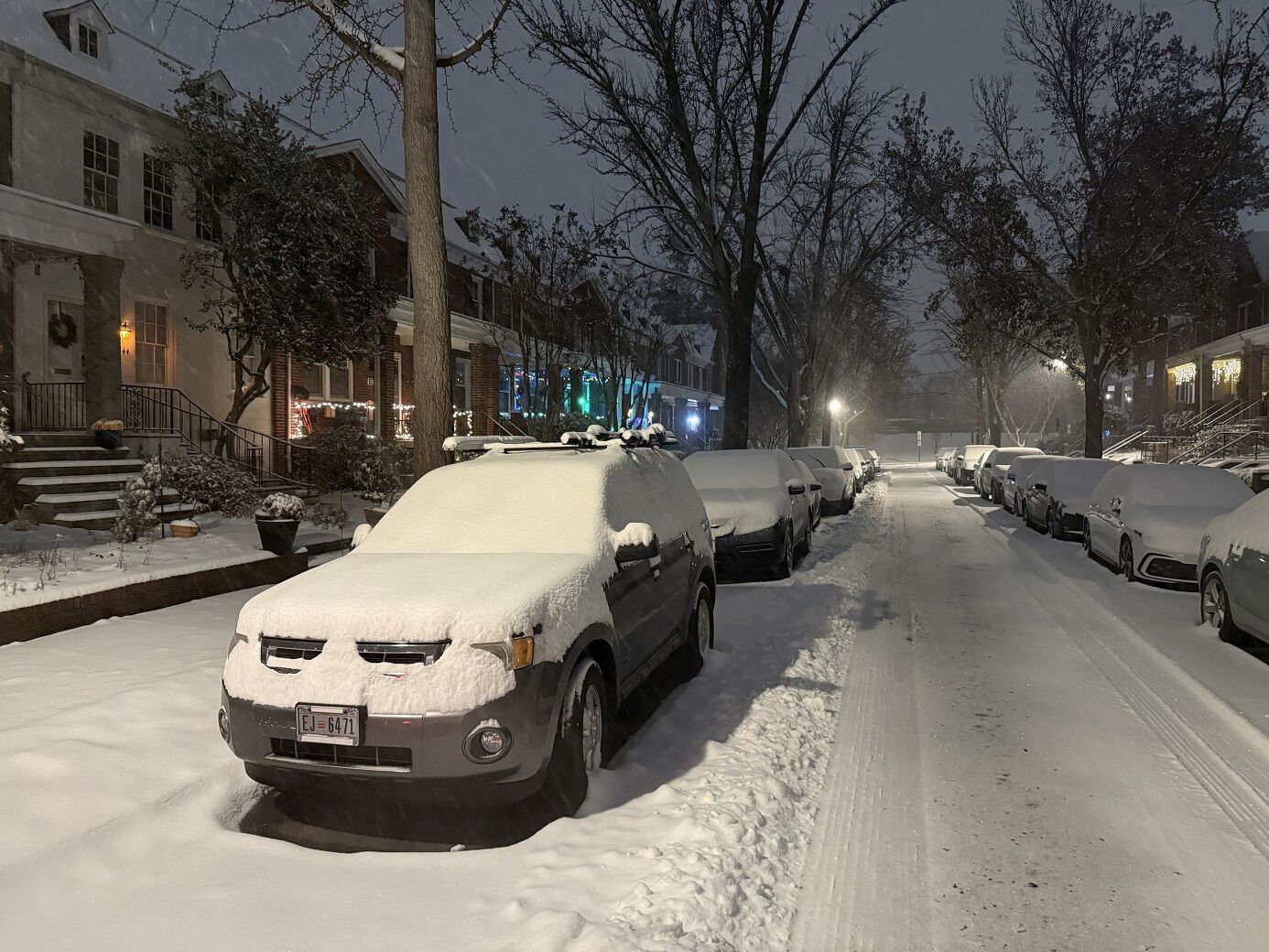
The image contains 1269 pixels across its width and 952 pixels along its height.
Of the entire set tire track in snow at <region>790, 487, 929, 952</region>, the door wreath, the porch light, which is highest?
the porch light

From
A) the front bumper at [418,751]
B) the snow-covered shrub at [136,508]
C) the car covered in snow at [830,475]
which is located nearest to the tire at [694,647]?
the front bumper at [418,751]

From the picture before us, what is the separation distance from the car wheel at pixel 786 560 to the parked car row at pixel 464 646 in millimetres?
6041

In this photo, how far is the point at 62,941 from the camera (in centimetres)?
328

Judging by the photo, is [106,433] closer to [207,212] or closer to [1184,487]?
[207,212]

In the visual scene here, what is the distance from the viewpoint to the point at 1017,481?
2148cm

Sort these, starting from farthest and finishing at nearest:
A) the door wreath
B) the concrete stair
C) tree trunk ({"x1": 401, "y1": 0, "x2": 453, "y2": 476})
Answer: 1. the door wreath
2. the concrete stair
3. tree trunk ({"x1": 401, "y1": 0, "x2": 453, "y2": 476})

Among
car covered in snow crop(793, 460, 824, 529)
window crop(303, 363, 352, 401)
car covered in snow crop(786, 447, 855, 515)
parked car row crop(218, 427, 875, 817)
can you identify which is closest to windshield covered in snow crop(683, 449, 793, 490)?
car covered in snow crop(793, 460, 824, 529)

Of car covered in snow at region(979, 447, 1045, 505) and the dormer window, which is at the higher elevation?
the dormer window

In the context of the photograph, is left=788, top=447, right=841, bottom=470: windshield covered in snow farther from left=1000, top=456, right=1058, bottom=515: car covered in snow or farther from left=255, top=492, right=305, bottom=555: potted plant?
left=255, top=492, right=305, bottom=555: potted plant

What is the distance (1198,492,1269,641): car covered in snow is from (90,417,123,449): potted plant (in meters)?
14.8

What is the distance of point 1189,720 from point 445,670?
506 cm

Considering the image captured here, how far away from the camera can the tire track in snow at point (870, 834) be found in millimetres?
3500

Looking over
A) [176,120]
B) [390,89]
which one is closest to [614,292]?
[176,120]

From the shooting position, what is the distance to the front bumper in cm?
393
